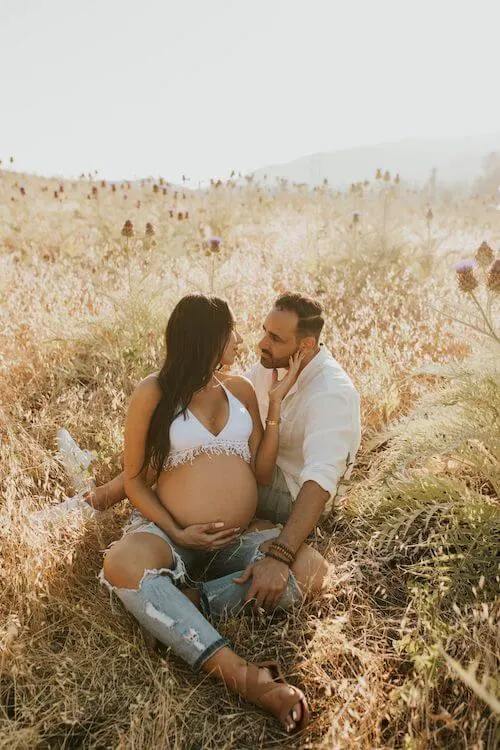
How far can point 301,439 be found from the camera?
105 inches

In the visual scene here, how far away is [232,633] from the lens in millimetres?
2039

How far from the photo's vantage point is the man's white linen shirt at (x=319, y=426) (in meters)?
2.32

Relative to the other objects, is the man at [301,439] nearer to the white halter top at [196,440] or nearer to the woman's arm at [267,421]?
the woman's arm at [267,421]

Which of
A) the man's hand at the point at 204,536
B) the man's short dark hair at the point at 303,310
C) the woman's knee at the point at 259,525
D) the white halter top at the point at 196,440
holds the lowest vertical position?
the woman's knee at the point at 259,525

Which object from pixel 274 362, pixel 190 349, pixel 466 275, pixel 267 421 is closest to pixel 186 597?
pixel 267 421

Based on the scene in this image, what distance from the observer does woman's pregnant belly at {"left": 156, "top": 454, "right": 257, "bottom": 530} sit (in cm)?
221

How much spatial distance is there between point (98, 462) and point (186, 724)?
1.54 meters

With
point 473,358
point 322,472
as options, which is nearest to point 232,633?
point 322,472

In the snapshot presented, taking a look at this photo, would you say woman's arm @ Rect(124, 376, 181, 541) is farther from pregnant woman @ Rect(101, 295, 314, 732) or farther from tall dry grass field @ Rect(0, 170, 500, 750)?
tall dry grass field @ Rect(0, 170, 500, 750)

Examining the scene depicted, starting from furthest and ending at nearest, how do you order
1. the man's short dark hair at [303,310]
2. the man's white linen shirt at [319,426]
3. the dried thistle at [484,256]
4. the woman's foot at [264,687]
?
the dried thistle at [484,256], the man's short dark hair at [303,310], the man's white linen shirt at [319,426], the woman's foot at [264,687]

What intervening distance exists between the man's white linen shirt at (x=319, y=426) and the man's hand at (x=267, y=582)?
372 millimetres

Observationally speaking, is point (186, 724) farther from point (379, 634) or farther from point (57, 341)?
point (57, 341)

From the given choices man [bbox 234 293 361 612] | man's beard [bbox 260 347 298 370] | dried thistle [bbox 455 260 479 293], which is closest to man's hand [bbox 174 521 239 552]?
man [bbox 234 293 361 612]

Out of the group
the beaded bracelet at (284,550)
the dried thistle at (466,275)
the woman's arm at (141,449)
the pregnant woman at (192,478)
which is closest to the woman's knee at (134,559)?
the pregnant woman at (192,478)
